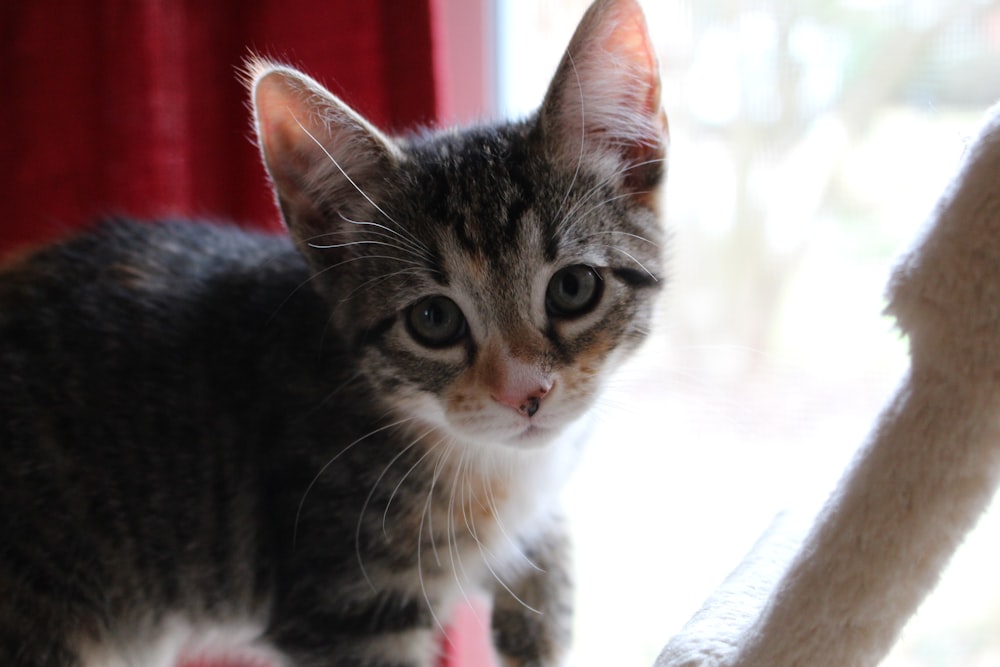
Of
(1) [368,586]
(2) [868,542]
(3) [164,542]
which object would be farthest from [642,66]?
(3) [164,542]

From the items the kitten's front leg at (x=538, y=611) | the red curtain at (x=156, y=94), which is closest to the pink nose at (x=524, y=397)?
the kitten's front leg at (x=538, y=611)

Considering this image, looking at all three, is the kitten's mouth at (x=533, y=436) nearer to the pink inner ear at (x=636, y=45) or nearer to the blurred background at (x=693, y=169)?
the blurred background at (x=693, y=169)

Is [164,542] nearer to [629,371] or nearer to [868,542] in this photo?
[629,371]

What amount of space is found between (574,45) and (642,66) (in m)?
0.09

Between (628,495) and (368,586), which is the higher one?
(368,586)

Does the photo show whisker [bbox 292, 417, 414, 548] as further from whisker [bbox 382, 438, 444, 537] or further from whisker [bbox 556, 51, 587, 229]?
whisker [bbox 556, 51, 587, 229]

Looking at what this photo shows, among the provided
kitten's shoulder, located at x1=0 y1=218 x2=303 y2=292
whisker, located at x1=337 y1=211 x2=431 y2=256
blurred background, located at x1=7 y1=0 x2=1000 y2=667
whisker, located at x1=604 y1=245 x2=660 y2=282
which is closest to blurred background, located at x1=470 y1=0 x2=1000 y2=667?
blurred background, located at x1=7 y1=0 x2=1000 y2=667

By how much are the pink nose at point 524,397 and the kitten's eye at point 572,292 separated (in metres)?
0.11

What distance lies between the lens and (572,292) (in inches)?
45.1

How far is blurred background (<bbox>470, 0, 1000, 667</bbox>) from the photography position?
4.58 feet

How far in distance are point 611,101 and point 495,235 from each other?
0.78 ft

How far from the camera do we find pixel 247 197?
1.81 m

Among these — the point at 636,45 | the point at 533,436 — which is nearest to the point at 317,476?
the point at 533,436

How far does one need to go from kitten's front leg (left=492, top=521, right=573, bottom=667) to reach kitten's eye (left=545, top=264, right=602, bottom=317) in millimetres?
470
